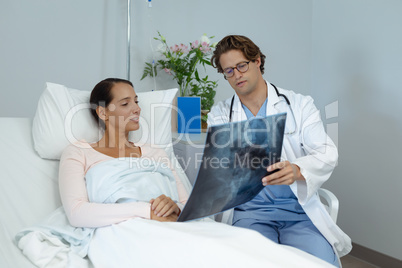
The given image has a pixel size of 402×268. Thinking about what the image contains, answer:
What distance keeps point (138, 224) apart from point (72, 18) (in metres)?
1.39

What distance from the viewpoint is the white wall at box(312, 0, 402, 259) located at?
2.10 m

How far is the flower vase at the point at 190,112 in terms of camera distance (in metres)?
2.11

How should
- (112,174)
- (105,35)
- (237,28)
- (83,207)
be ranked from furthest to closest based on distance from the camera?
(237,28), (105,35), (112,174), (83,207)

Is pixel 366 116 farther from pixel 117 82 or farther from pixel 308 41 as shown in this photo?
Answer: pixel 117 82

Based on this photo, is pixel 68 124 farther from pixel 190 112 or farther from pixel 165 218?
pixel 190 112

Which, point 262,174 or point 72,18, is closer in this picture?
point 262,174

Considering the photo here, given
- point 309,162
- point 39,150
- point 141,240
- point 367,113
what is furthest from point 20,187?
point 367,113

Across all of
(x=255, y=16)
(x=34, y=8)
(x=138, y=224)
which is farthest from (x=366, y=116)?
(x=34, y=8)

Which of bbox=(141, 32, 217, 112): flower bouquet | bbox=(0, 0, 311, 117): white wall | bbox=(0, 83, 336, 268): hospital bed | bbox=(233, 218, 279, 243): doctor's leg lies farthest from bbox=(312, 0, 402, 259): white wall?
bbox=(0, 83, 336, 268): hospital bed

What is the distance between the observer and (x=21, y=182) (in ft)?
4.42

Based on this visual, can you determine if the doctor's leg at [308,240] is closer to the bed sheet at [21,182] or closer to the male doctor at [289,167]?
the male doctor at [289,167]

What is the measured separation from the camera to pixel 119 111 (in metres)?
1.46

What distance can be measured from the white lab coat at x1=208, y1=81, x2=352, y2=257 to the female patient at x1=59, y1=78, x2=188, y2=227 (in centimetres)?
35

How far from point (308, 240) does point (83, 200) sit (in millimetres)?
753
